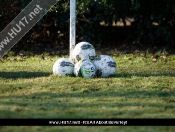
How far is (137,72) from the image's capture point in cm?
958

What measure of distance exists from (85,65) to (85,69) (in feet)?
0.26

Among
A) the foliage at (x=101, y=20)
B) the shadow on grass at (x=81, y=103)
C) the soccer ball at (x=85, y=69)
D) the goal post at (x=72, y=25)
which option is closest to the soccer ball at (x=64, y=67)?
the soccer ball at (x=85, y=69)

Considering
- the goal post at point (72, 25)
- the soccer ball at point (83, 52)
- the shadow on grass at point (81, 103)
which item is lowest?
the shadow on grass at point (81, 103)

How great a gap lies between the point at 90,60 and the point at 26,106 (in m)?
2.62

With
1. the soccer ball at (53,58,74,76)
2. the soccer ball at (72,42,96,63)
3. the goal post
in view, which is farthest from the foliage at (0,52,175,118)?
the goal post

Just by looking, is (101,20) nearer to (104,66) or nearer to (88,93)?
(104,66)

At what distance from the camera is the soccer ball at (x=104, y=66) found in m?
8.78

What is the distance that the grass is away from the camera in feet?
20.0

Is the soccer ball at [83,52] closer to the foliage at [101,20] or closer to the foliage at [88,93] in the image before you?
the foliage at [88,93]

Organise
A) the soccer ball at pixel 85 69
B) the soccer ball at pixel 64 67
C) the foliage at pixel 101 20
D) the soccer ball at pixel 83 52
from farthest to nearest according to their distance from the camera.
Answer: the foliage at pixel 101 20 < the soccer ball at pixel 83 52 < the soccer ball at pixel 64 67 < the soccer ball at pixel 85 69

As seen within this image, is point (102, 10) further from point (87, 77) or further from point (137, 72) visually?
point (87, 77)

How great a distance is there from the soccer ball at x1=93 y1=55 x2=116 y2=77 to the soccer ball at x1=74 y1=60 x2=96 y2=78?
141 millimetres

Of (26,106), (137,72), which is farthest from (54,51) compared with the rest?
(26,106)

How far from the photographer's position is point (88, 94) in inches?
288
